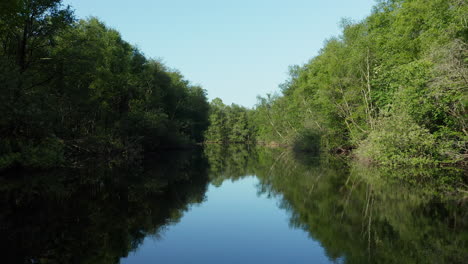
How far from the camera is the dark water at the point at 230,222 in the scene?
673cm

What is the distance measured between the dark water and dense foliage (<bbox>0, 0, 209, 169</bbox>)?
352 cm

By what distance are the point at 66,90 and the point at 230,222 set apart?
21.6 meters

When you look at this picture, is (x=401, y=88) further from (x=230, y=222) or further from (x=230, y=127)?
(x=230, y=127)

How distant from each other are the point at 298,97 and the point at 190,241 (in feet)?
157

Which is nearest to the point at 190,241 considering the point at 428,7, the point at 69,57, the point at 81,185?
the point at 81,185

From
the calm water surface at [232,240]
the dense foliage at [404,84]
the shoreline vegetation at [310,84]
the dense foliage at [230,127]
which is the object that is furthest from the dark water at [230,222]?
the dense foliage at [230,127]

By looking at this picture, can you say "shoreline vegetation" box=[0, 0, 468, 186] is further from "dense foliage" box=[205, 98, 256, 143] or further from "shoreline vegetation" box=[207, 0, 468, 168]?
"dense foliage" box=[205, 98, 256, 143]

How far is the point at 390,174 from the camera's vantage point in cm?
1894

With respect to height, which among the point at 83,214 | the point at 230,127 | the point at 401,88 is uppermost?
the point at 230,127

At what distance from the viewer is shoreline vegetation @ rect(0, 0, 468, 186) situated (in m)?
17.3

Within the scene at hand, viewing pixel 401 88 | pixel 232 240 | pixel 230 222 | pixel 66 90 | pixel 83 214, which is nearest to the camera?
pixel 232 240

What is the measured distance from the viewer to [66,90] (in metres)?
25.4

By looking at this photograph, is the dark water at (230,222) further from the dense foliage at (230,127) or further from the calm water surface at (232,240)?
the dense foliage at (230,127)

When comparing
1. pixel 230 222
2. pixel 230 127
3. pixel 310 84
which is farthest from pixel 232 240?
pixel 230 127
